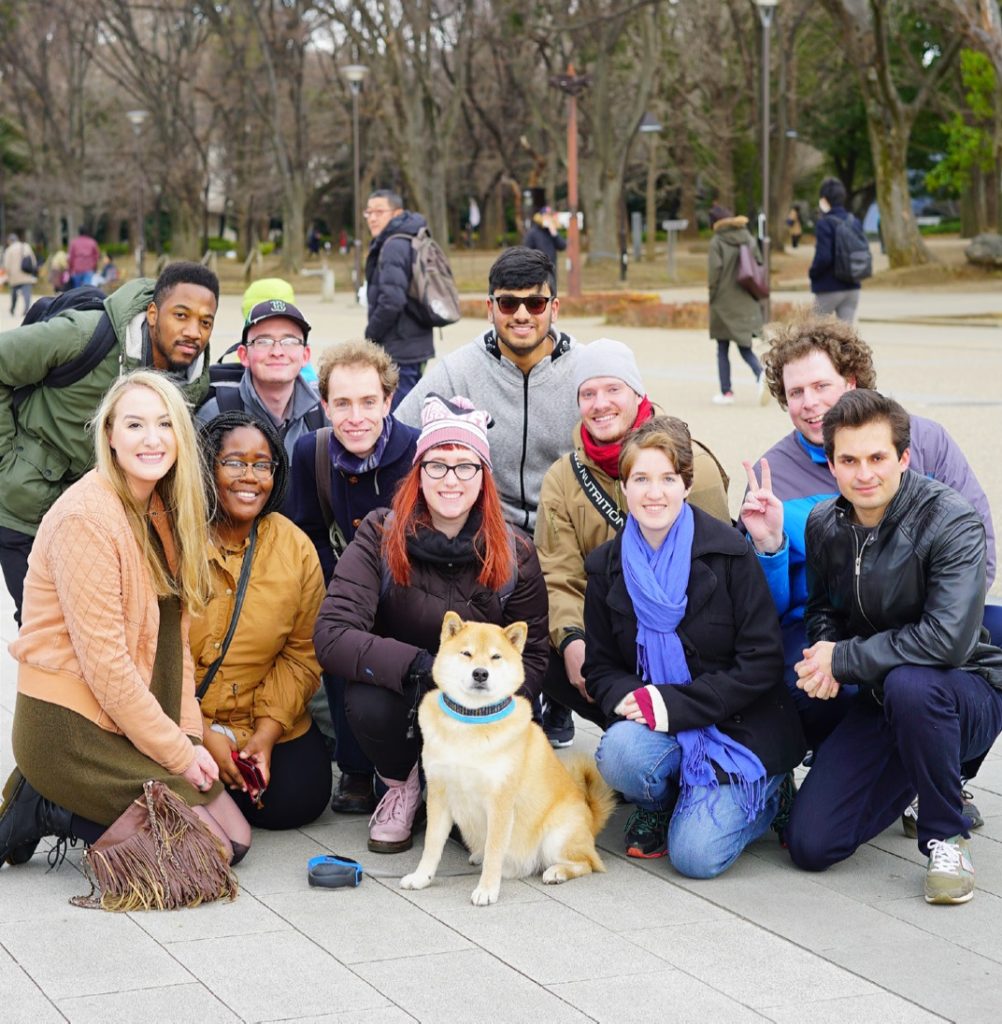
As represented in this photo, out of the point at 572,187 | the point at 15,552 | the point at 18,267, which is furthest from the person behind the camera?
the point at 572,187

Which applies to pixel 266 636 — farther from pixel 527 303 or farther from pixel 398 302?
pixel 398 302

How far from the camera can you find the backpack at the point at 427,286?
12078mm

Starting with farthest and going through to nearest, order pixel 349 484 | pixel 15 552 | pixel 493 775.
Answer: pixel 15 552, pixel 349 484, pixel 493 775

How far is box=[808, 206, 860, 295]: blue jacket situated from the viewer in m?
17.3

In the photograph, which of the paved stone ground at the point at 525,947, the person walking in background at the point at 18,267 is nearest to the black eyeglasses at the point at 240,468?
the paved stone ground at the point at 525,947

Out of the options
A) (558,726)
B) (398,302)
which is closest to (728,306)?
(398,302)

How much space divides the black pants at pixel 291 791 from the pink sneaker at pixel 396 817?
23 centimetres

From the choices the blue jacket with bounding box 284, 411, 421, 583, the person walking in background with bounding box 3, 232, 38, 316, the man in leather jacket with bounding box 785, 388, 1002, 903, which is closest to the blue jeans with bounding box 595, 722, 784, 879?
the man in leather jacket with bounding box 785, 388, 1002, 903

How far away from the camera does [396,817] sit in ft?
16.5

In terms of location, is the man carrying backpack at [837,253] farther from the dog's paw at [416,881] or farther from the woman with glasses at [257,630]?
the dog's paw at [416,881]

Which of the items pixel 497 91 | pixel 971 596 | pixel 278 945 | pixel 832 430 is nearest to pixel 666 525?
pixel 832 430

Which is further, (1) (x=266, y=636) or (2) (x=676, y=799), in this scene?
(1) (x=266, y=636)

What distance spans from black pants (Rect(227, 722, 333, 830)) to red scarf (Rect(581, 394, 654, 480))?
4.55 feet

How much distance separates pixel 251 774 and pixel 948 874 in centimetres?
215
